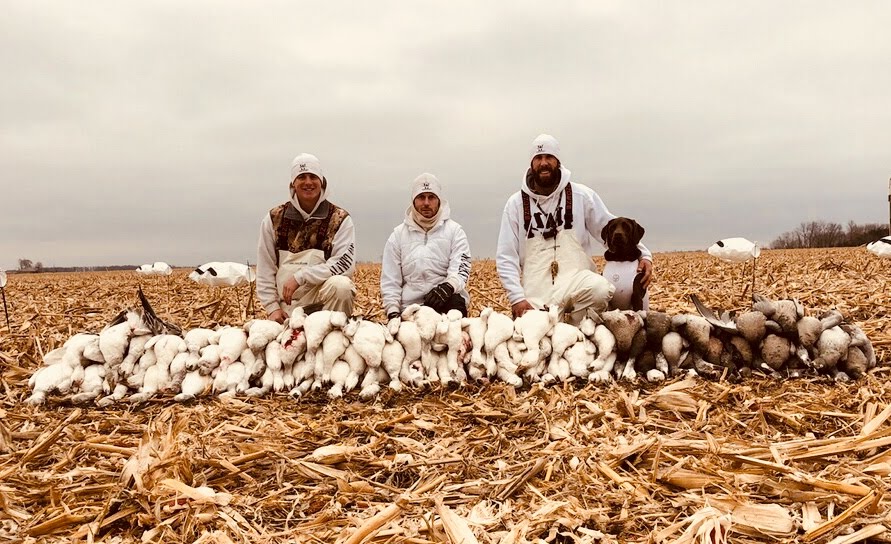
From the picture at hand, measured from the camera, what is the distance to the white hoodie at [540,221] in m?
6.13

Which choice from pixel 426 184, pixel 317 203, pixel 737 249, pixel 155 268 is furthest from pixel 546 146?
pixel 155 268

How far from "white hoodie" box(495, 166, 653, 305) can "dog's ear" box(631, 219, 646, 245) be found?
0.53 feet

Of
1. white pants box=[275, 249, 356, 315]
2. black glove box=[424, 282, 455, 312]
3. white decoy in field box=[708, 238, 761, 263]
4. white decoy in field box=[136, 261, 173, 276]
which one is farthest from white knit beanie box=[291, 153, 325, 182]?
white decoy in field box=[136, 261, 173, 276]

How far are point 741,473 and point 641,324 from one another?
1.97 m

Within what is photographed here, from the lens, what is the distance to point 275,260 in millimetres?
6297

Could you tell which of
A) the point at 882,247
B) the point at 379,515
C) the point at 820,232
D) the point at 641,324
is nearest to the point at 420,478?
the point at 379,515

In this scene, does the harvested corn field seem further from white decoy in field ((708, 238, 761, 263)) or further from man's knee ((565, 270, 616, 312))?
white decoy in field ((708, 238, 761, 263))

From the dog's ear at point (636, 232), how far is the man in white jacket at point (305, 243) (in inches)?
105

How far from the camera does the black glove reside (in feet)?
18.8

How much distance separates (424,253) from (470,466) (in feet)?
9.76

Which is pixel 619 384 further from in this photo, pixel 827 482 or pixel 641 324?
pixel 827 482

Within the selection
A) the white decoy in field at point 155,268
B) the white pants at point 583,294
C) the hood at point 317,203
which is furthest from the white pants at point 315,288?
the white decoy in field at point 155,268

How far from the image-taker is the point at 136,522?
288 cm

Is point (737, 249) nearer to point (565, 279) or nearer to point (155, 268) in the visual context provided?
point (565, 279)
